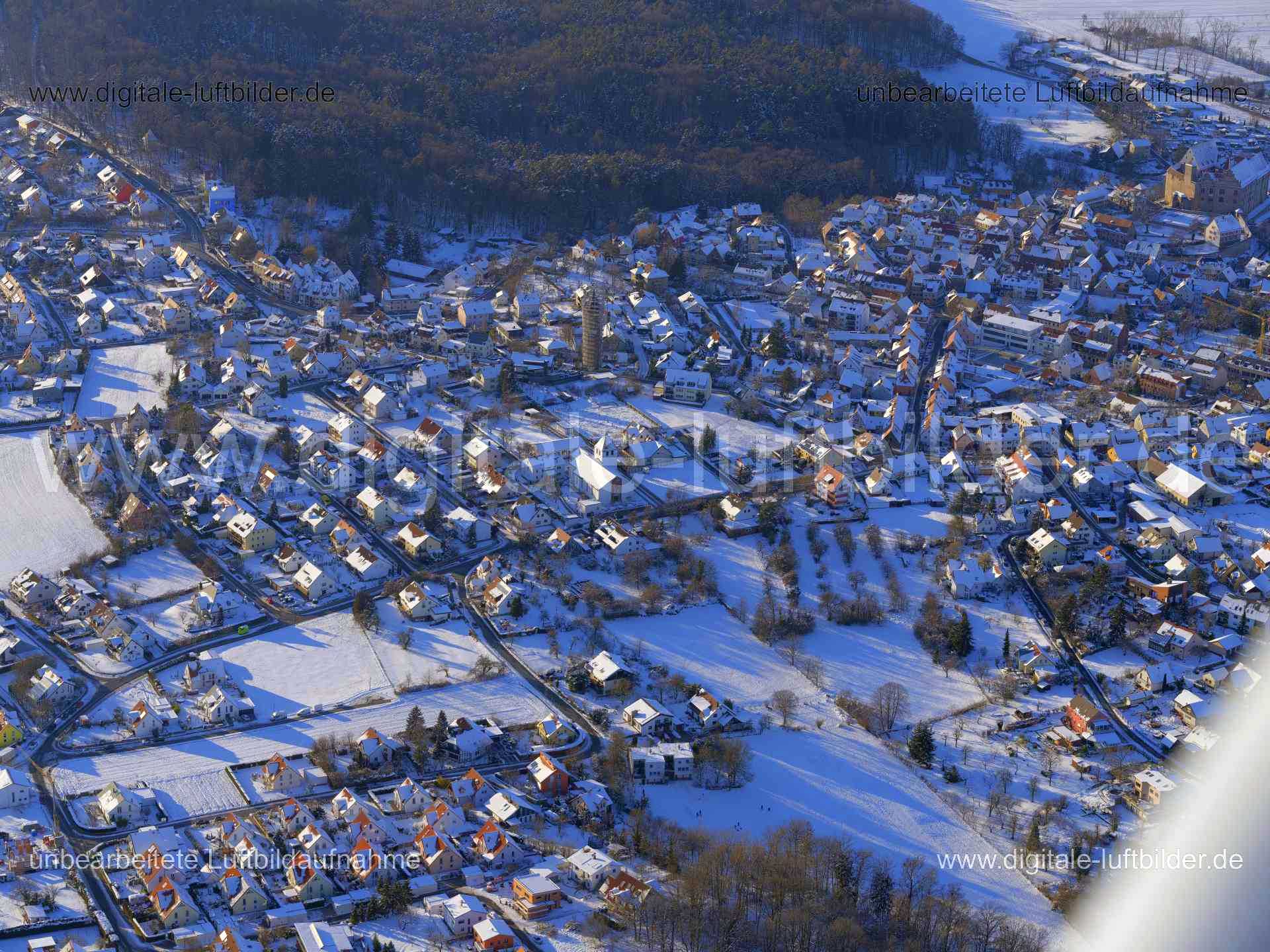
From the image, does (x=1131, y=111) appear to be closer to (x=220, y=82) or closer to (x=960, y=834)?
(x=220, y=82)

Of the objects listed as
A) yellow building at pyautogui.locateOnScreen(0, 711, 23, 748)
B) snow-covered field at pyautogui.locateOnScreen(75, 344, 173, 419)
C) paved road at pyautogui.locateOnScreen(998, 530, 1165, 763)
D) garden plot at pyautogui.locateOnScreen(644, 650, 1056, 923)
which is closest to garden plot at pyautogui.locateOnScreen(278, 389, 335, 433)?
snow-covered field at pyautogui.locateOnScreen(75, 344, 173, 419)

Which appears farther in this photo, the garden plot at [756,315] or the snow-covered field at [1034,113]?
the snow-covered field at [1034,113]

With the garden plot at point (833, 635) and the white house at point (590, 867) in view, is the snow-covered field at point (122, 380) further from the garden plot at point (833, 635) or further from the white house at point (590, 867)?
the white house at point (590, 867)

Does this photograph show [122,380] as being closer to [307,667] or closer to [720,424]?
[720,424]

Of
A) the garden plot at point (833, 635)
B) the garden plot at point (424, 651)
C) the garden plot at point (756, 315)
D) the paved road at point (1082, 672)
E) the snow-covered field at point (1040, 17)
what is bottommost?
the garden plot at point (424, 651)

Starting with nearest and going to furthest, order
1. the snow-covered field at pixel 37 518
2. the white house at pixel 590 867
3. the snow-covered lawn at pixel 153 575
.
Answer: the white house at pixel 590 867
the snow-covered lawn at pixel 153 575
the snow-covered field at pixel 37 518

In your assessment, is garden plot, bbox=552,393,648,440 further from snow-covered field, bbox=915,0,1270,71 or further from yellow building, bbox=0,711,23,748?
snow-covered field, bbox=915,0,1270,71

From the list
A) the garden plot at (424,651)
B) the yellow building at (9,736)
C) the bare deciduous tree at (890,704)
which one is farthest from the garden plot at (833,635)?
the yellow building at (9,736)
